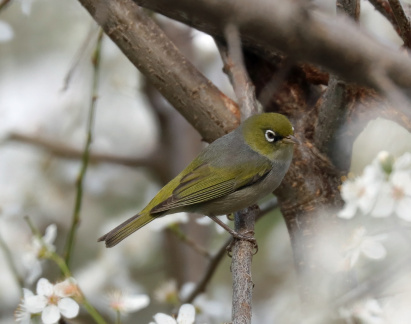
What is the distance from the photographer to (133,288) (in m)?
4.54

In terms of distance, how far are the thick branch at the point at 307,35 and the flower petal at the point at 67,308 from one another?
1626 mm

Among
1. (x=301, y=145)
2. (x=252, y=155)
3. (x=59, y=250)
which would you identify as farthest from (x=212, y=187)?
(x=59, y=250)

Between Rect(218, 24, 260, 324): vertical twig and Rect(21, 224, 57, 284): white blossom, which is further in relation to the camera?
Rect(21, 224, 57, 284): white blossom

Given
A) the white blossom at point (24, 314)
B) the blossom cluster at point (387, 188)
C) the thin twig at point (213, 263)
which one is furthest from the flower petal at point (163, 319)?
the thin twig at point (213, 263)

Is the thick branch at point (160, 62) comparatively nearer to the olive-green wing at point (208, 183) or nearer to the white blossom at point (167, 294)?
the olive-green wing at point (208, 183)

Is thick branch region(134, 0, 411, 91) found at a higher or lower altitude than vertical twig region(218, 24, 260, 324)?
lower

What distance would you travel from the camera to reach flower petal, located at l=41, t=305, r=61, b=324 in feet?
7.90

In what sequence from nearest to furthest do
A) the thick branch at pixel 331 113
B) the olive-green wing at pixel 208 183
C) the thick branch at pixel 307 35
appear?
the thick branch at pixel 307 35 < the thick branch at pixel 331 113 < the olive-green wing at pixel 208 183

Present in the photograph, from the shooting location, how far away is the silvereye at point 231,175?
3.41 meters

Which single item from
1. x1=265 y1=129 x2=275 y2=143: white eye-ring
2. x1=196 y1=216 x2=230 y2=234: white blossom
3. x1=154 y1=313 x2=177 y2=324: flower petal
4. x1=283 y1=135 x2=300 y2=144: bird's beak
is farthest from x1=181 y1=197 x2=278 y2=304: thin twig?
x1=154 y1=313 x2=177 y2=324: flower petal

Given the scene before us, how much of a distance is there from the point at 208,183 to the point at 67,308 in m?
1.32

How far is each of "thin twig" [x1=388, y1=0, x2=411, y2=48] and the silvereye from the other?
794 millimetres

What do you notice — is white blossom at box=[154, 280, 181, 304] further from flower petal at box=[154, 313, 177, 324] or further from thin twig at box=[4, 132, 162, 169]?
thin twig at box=[4, 132, 162, 169]

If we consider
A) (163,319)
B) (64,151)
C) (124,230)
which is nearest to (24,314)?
(163,319)
